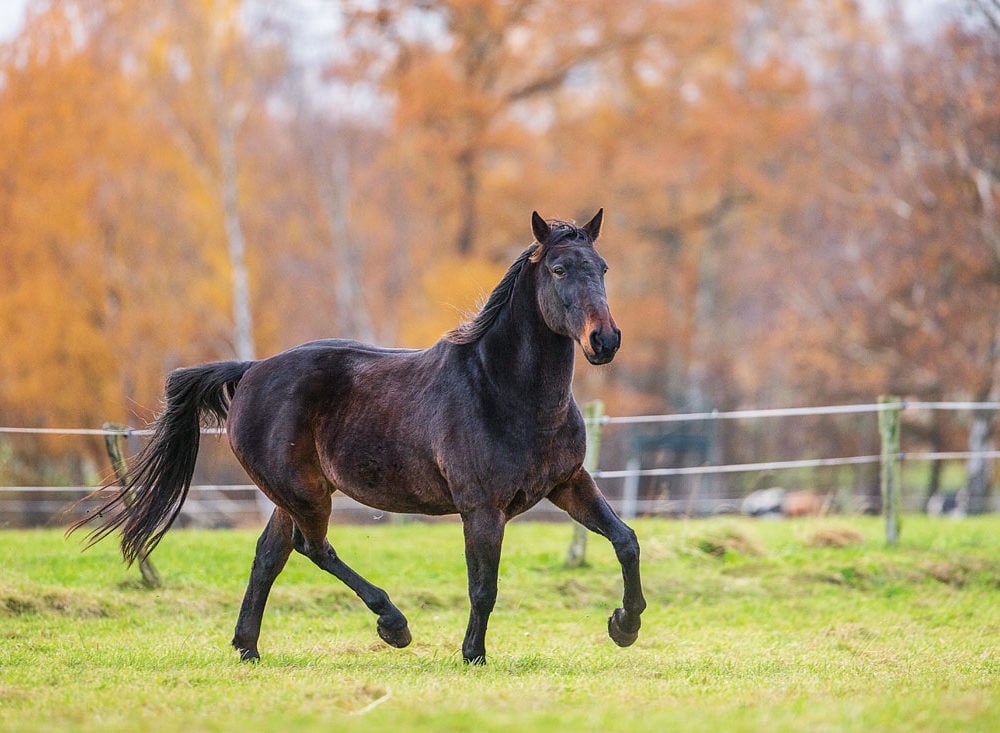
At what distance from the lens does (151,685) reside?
215 inches

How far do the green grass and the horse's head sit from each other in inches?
63.9

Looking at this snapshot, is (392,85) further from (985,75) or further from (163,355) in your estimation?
(985,75)

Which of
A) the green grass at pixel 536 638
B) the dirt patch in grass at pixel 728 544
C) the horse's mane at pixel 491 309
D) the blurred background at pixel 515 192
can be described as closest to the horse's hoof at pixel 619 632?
the green grass at pixel 536 638

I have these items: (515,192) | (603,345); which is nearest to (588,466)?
(603,345)

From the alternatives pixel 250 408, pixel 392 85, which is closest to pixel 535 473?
pixel 250 408

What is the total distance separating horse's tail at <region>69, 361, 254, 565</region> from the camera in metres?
6.90

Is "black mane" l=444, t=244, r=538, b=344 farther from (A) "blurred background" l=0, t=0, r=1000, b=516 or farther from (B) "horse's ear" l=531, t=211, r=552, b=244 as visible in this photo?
(A) "blurred background" l=0, t=0, r=1000, b=516

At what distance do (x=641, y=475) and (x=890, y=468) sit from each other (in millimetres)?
6850

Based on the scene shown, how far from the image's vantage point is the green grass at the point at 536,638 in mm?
4539

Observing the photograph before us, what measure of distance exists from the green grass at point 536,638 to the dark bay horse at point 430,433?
2.10 feet

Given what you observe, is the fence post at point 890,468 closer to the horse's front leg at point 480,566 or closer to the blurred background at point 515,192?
the horse's front leg at point 480,566

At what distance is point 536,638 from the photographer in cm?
750

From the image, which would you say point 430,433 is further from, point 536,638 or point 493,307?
point 536,638

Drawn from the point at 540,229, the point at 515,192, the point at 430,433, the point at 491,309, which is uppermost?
the point at 515,192
